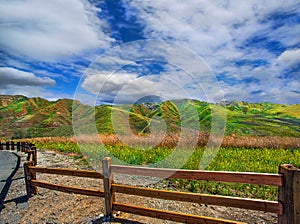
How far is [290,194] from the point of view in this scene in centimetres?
333

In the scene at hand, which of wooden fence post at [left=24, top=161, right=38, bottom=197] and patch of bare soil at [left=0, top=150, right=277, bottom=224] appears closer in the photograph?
patch of bare soil at [left=0, top=150, right=277, bottom=224]

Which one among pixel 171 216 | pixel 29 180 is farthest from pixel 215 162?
pixel 29 180

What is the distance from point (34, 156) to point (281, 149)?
15.0 m

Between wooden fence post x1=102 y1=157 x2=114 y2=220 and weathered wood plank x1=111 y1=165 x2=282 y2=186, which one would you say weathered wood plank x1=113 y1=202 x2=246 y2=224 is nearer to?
wooden fence post x1=102 y1=157 x2=114 y2=220

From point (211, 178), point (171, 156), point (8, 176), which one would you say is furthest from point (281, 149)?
point (8, 176)

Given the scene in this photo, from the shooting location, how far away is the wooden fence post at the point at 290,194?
3270mm

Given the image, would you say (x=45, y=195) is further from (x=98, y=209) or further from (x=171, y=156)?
(x=171, y=156)

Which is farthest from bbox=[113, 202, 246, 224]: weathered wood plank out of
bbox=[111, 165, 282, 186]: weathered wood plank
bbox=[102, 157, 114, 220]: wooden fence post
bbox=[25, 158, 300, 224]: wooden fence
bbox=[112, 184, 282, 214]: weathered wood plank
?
bbox=[111, 165, 282, 186]: weathered wood plank

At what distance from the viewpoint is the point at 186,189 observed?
7688 mm

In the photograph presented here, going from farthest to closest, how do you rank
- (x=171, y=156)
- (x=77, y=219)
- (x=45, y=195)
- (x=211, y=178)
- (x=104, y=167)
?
1. (x=171, y=156)
2. (x=45, y=195)
3. (x=77, y=219)
4. (x=104, y=167)
5. (x=211, y=178)

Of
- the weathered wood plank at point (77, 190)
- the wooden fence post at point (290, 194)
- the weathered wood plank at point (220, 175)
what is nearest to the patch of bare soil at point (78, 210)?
the weathered wood plank at point (77, 190)

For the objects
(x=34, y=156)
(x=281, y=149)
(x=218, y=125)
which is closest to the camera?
(x=34, y=156)

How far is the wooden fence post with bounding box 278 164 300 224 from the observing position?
3270 millimetres

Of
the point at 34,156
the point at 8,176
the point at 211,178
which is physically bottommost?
the point at 8,176
